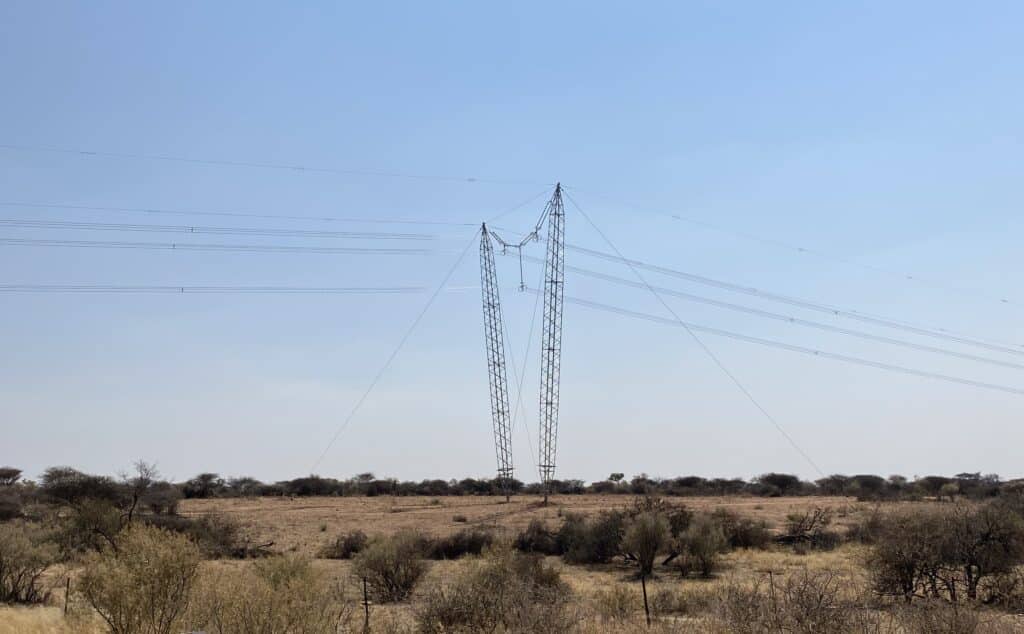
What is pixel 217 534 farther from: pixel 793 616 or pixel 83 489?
pixel 793 616

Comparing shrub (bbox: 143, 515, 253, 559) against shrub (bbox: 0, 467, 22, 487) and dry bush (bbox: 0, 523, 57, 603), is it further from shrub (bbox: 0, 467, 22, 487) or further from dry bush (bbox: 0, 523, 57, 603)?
shrub (bbox: 0, 467, 22, 487)

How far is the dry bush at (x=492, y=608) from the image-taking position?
21.2 metres

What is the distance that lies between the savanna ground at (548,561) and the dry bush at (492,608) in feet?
3.14

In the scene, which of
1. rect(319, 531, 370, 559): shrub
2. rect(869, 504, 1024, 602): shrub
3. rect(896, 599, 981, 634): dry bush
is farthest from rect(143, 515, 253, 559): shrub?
rect(896, 599, 981, 634): dry bush

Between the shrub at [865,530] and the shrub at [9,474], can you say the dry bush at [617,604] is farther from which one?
the shrub at [9,474]

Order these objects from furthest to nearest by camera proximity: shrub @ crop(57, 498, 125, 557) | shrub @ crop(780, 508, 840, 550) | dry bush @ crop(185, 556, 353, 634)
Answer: shrub @ crop(780, 508, 840, 550) < shrub @ crop(57, 498, 125, 557) < dry bush @ crop(185, 556, 353, 634)

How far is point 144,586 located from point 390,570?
2131 cm

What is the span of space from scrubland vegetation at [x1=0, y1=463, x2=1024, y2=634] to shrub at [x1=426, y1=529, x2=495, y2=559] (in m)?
0.14

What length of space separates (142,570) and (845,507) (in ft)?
248

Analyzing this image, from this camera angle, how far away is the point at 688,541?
51812 millimetres

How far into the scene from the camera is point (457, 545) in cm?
6081

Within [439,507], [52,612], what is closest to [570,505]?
[439,507]

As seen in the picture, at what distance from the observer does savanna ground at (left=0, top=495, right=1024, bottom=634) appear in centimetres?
2753

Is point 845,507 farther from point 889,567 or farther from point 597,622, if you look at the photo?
point 597,622
